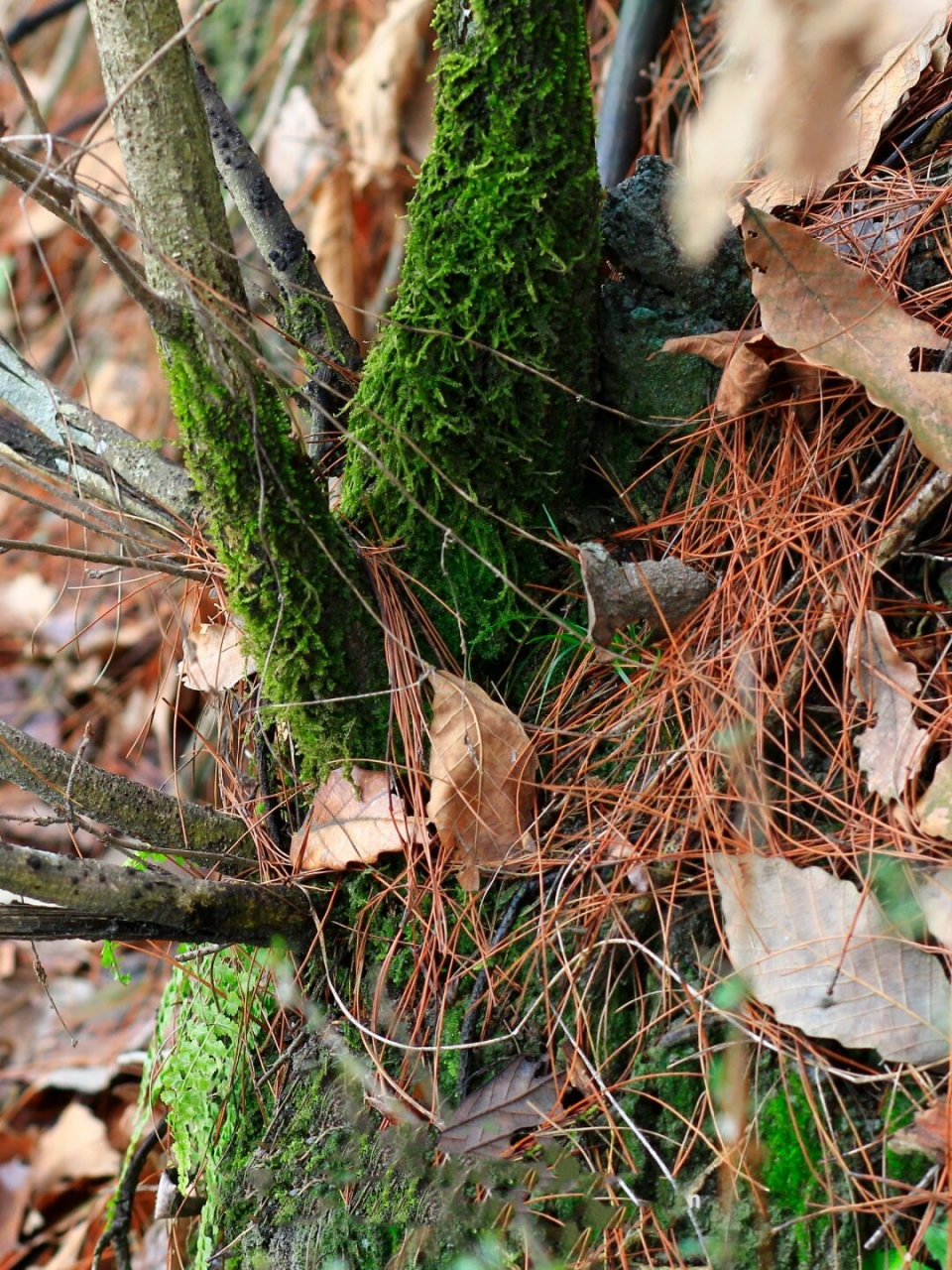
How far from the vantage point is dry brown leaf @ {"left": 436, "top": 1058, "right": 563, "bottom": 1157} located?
1.28 meters

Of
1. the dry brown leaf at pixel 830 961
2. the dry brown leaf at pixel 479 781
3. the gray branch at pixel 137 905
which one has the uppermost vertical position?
the dry brown leaf at pixel 479 781

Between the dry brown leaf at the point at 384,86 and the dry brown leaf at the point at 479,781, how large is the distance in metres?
2.20

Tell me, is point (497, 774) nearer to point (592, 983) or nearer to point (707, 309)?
point (592, 983)

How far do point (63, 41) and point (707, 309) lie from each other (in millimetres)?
3889

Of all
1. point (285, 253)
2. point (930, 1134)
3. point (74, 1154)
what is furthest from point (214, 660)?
point (74, 1154)

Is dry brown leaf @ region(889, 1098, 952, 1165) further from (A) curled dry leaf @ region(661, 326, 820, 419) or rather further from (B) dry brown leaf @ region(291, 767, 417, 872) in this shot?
(A) curled dry leaf @ region(661, 326, 820, 419)

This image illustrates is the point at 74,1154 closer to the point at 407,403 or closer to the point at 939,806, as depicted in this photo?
the point at 407,403

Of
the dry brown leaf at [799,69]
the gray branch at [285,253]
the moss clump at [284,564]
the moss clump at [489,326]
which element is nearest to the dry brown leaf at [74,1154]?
the moss clump at [284,564]

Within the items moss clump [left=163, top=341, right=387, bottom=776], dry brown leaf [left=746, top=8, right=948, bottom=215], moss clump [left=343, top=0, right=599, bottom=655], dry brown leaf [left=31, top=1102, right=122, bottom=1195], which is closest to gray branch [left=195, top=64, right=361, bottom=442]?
moss clump [left=343, top=0, right=599, bottom=655]

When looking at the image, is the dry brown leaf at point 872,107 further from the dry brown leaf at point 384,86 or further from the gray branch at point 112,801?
the dry brown leaf at point 384,86

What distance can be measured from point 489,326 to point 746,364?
14.8 inches

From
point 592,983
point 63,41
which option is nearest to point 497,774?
point 592,983

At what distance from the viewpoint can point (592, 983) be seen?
1320mm

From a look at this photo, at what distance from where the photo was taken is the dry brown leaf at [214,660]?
169 centimetres
